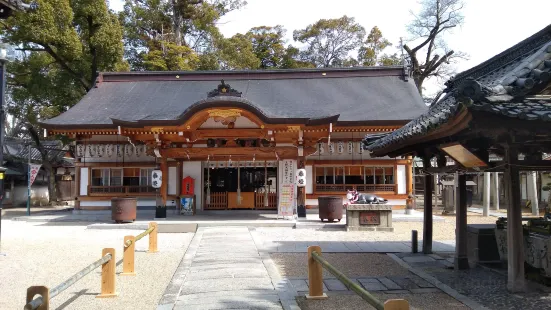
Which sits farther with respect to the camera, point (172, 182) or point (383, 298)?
point (172, 182)

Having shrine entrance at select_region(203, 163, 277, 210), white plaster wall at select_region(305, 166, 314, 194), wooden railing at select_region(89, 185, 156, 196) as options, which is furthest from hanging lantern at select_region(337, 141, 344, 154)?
wooden railing at select_region(89, 185, 156, 196)

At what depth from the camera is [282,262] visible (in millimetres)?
8617

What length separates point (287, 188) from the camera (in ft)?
51.6

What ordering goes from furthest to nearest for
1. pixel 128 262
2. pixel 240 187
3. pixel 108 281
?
pixel 240 187, pixel 128 262, pixel 108 281

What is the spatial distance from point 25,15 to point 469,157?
2001 centimetres

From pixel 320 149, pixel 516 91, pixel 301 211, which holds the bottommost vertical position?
pixel 301 211

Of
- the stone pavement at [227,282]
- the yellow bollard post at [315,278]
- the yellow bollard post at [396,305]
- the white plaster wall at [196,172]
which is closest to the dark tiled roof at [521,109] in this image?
the yellow bollard post at [396,305]

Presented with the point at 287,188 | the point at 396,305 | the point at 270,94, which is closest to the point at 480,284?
the point at 396,305

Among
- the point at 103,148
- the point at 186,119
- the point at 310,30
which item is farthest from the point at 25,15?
the point at 310,30

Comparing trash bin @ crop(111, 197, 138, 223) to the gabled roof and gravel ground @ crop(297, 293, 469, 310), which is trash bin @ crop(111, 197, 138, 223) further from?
the gabled roof

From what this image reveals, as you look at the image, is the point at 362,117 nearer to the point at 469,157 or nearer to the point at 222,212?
the point at 222,212

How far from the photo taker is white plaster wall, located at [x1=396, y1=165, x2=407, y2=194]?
17.6 meters

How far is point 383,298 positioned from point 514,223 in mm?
2096

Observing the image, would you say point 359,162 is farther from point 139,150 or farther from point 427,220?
point 139,150
